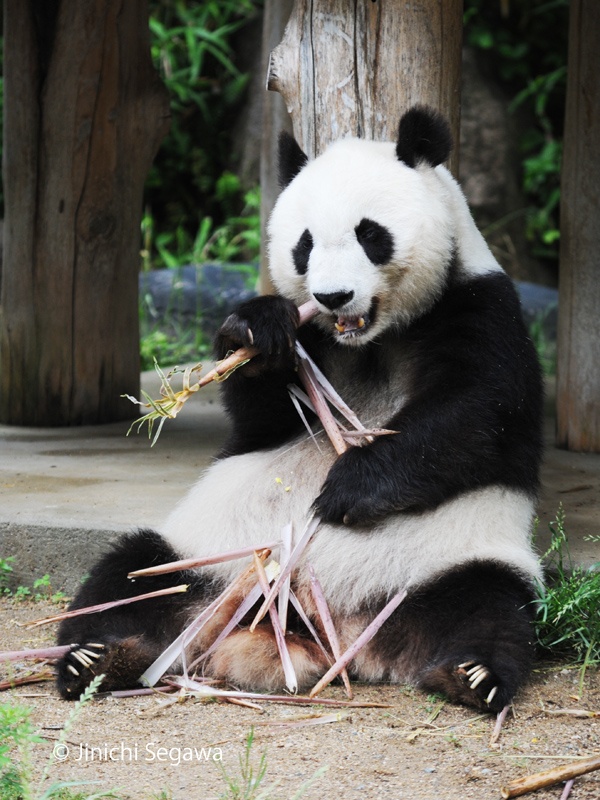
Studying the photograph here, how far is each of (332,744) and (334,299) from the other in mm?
1182

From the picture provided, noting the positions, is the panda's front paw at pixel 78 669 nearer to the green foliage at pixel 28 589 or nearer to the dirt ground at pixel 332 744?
the dirt ground at pixel 332 744

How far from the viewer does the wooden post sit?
16.2 ft

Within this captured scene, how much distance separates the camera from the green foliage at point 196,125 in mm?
11539

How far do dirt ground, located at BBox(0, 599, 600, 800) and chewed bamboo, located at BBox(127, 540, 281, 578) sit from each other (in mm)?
373

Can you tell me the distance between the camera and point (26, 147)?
546 cm

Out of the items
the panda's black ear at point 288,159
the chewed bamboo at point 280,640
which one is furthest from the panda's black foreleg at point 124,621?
the panda's black ear at point 288,159

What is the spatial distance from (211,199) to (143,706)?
30.7 feet

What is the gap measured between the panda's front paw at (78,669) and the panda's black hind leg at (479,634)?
0.89m

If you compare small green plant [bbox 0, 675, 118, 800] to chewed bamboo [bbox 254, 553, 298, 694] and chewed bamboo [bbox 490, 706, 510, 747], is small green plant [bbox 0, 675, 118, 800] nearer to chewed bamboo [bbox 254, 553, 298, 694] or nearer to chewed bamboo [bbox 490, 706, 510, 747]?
chewed bamboo [bbox 254, 553, 298, 694]

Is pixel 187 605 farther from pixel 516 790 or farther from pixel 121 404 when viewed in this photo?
pixel 121 404

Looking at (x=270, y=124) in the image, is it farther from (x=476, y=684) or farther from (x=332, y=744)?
(x=332, y=744)

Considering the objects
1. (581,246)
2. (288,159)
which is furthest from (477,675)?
(581,246)

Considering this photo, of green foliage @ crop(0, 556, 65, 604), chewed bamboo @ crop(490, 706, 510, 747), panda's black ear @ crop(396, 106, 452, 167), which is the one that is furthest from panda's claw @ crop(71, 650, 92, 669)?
panda's black ear @ crop(396, 106, 452, 167)

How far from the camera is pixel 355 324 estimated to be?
325cm
